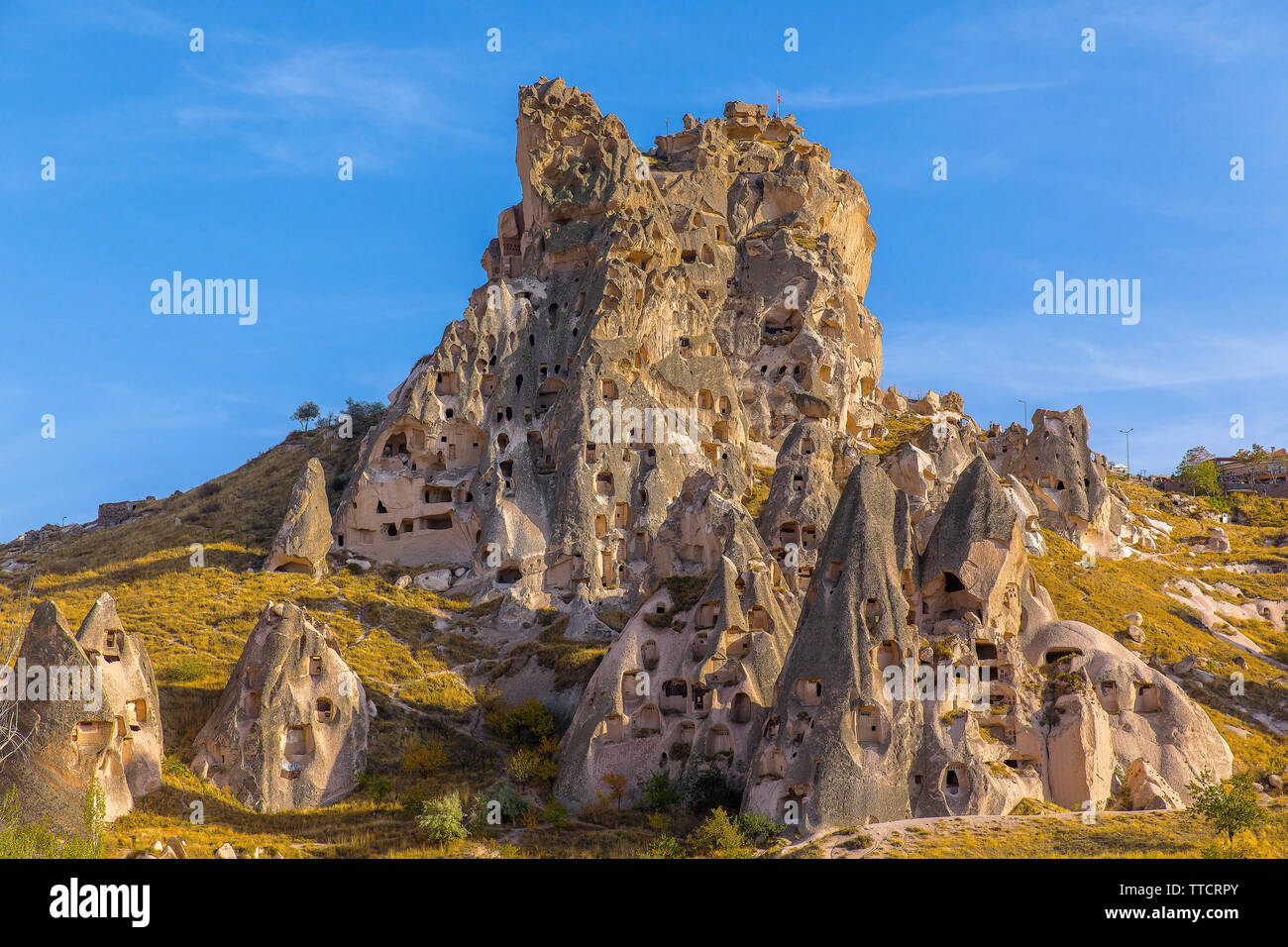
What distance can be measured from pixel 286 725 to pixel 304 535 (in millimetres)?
21653

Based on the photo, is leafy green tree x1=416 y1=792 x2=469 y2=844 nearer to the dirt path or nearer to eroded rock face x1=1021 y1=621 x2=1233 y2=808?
the dirt path

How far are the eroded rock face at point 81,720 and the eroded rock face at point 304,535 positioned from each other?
20.1 meters

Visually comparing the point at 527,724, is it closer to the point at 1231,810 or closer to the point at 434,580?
the point at 434,580

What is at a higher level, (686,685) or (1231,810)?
(686,685)

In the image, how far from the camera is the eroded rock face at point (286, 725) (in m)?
47.5

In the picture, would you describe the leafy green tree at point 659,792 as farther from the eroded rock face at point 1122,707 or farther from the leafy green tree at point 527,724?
the eroded rock face at point 1122,707

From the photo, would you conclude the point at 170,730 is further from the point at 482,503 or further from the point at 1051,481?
the point at 1051,481

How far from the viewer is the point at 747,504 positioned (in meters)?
73.2

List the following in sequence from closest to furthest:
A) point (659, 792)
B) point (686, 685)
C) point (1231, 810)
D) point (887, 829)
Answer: point (1231, 810), point (887, 829), point (659, 792), point (686, 685)

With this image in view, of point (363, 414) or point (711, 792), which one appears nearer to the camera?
point (711, 792)

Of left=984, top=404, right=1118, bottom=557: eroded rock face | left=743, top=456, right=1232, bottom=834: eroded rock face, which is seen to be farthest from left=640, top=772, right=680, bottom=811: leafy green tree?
left=984, top=404, right=1118, bottom=557: eroded rock face

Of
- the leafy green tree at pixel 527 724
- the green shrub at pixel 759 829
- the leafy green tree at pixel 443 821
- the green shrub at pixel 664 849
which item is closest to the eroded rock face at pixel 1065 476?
the leafy green tree at pixel 527 724

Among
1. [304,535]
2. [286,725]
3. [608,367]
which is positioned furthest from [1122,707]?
[304,535]

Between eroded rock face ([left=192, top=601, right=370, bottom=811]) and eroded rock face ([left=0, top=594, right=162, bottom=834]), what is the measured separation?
2.43 metres
